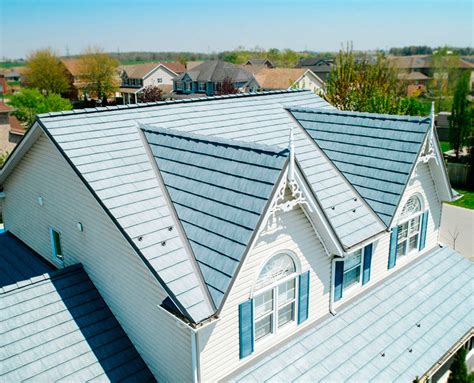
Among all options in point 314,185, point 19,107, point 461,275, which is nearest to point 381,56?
point 461,275

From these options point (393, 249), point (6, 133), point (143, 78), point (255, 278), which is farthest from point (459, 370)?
point (143, 78)

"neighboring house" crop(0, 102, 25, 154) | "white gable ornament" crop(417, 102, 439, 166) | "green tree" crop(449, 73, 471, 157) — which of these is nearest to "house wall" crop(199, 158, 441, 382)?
"white gable ornament" crop(417, 102, 439, 166)

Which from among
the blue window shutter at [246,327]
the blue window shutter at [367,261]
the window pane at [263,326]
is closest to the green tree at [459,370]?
the blue window shutter at [367,261]

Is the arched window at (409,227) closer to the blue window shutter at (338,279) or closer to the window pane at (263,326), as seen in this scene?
the blue window shutter at (338,279)

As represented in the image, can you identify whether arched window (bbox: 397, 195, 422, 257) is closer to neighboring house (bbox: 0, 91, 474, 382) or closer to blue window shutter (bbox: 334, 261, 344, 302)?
neighboring house (bbox: 0, 91, 474, 382)

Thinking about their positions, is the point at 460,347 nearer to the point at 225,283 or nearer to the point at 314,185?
the point at 314,185
